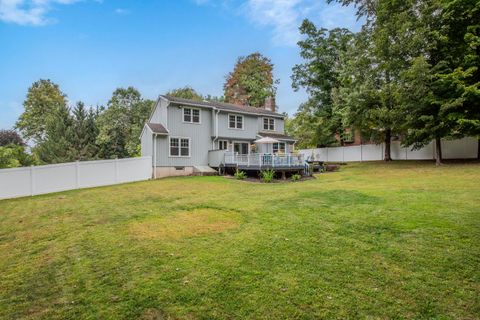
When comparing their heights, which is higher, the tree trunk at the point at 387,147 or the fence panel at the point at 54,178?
the tree trunk at the point at 387,147

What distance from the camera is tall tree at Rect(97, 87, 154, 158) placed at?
3322 cm

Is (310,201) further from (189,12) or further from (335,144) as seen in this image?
(335,144)

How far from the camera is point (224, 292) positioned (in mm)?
3586

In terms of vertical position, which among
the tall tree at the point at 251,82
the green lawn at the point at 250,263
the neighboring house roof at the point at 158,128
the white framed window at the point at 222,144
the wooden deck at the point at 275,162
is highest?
the tall tree at the point at 251,82

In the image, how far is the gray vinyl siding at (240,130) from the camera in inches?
883

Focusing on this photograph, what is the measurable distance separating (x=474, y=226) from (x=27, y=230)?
1015 cm

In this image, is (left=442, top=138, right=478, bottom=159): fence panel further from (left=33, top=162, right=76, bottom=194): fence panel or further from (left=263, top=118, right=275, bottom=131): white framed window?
(left=33, top=162, right=76, bottom=194): fence panel

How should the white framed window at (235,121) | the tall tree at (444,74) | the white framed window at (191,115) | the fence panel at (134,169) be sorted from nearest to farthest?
the tall tree at (444,74) → the fence panel at (134,169) → the white framed window at (191,115) → the white framed window at (235,121)

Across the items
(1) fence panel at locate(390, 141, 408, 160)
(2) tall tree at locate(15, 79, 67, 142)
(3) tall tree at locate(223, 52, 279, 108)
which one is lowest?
(1) fence panel at locate(390, 141, 408, 160)

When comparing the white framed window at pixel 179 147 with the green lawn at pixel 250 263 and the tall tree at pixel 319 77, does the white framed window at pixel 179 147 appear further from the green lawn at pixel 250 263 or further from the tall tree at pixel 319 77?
the tall tree at pixel 319 77

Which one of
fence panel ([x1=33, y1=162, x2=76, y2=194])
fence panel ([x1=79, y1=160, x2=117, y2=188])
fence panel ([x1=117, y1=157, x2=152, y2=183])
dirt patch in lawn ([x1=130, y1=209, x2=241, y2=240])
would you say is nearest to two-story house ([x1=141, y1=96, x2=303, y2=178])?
fence panel ([x1=117, y1=157, x2=152, y2=183])

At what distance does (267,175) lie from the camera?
15.8m

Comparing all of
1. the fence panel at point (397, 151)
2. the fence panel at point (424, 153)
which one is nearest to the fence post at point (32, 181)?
the fence panel at point (424, 153)

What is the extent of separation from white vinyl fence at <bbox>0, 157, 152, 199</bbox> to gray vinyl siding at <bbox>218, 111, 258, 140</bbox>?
20.8 feet
